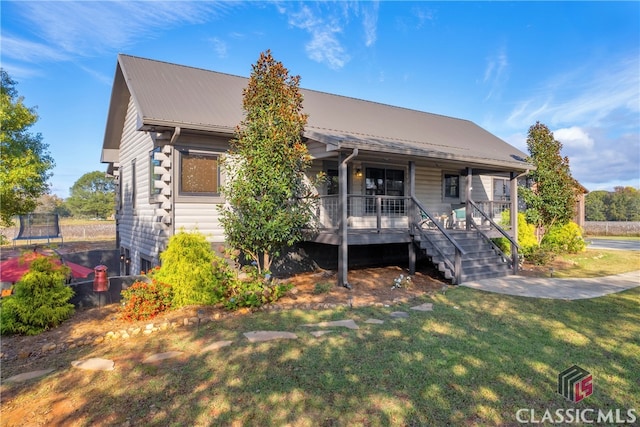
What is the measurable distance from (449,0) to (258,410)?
14114 mm

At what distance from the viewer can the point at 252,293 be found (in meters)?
6.68

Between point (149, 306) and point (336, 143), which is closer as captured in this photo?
point (149, 306)

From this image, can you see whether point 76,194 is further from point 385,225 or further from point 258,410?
point 258,410

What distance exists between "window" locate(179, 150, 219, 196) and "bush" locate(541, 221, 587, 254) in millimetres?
13860

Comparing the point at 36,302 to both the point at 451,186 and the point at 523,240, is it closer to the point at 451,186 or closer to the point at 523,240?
the point at 451,186

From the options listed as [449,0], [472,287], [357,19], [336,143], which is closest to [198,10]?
[357,19]

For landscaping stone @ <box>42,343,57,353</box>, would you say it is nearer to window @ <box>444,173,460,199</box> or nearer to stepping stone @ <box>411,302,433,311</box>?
stepping stone @ <box>411,302,433,311</box>

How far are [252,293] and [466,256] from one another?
6.35m

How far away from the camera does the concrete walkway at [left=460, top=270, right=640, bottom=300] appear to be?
7727 millimetres

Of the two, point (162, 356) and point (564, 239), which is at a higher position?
point (564, 239)

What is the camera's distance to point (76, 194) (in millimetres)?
83625

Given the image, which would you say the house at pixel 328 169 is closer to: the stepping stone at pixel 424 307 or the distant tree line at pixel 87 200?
the stepping stone at pixel 424 307

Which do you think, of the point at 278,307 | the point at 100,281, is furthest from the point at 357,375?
the point at 100,281

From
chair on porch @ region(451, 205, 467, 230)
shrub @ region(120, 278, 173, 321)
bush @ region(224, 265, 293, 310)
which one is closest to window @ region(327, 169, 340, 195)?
bush @ region(224, 265, 293, 310)
